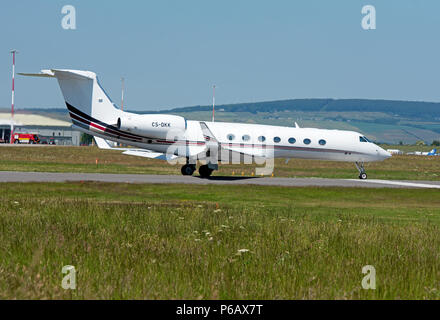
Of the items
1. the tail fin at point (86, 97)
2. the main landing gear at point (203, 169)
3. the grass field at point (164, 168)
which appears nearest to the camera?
the tail fin at point (86, 97)

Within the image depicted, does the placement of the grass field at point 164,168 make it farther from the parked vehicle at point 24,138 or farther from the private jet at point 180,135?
the parked vehicle at point 24,138

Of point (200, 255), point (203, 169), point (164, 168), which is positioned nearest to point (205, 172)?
point (203, 169)

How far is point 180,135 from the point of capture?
109ft

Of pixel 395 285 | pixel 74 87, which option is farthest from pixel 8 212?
pixel 74 87

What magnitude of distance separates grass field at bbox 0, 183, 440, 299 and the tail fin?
15.2 metres

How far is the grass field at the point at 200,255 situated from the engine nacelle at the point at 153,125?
1511 cm

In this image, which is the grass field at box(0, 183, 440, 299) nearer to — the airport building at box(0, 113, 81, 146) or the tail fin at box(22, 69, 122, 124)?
the tail fin at box(22, 69, 122, 124)

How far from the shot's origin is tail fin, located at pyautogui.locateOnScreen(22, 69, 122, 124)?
104 ft

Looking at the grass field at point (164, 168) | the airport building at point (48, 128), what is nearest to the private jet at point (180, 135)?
the grass field at point (164, 168)

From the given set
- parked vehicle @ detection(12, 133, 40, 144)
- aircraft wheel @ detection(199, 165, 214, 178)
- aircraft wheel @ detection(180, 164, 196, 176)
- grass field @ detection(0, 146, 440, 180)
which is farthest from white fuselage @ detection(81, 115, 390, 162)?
→ parked vehicle @ detection(12, 133, 40, 144)

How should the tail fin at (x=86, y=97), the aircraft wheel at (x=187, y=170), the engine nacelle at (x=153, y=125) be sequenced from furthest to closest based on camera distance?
1. the aircraft wheel at (x=187, y=170)
2. the engine nacelle at (x=153, y=125)
3. the tail fin at (x=86, y=97)

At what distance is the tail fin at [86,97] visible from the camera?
104 feet

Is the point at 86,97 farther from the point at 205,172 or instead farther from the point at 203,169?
the point at 205,172
